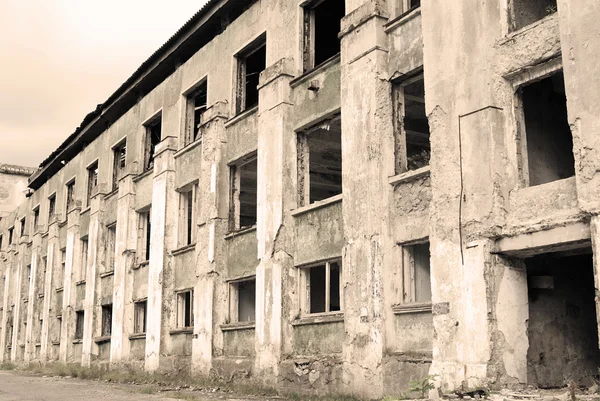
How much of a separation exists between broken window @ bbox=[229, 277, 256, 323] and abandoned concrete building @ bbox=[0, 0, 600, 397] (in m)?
0.04

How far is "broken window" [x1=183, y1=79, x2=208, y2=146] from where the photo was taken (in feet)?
64.5

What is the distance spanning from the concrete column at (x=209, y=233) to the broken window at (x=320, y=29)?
9.90 ft

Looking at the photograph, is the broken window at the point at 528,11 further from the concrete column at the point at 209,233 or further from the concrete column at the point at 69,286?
the concrete column at the point at 69,286

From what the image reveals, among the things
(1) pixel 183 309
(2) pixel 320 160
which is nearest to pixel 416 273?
(2) pixel 320 160

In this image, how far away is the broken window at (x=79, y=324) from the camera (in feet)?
84.1

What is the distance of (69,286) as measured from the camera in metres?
26.5

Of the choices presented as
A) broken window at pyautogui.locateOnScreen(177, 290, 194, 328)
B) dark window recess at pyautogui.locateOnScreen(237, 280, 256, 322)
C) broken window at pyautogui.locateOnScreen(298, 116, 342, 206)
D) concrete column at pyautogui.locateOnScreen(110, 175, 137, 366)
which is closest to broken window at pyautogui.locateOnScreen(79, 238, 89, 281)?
concrete column at pyautogui.locateOnScreen(110, 175, 137, 366)

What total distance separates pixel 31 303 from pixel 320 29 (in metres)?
21.6

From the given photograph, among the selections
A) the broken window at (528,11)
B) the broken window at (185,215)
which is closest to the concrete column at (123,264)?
the broken window at (185,215)

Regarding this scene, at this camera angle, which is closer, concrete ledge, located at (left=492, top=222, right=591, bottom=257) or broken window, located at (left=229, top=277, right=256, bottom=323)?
concrete ledge, located at (left=492, top=222, right=591, bottom=257)

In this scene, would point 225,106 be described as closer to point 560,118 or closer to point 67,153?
point 560,118

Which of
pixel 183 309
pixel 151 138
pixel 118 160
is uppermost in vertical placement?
pixel 151 138

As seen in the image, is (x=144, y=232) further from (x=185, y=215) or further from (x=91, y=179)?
(x=91, y=179)

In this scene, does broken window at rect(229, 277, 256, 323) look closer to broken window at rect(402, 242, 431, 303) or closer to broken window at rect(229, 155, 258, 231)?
broken window at rect(229, 155, 258, 231)
